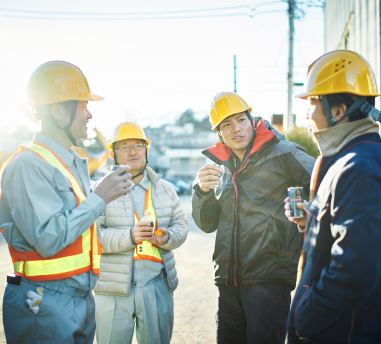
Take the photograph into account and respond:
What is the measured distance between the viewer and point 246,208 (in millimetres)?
2752

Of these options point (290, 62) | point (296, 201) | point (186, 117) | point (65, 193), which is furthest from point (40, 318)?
point (186, 117)

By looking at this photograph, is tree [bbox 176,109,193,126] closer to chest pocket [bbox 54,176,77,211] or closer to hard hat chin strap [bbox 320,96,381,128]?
chest pocket [bbox 54,176,77,211]

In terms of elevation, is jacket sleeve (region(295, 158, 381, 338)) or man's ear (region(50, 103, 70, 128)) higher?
man's ear (region(50, 103, 70, 128))

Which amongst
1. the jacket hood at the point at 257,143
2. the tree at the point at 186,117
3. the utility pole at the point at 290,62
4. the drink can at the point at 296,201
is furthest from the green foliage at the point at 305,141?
the tree at the point at 186,117

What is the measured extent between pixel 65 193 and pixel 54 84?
0.70 m

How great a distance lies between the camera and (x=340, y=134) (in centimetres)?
167

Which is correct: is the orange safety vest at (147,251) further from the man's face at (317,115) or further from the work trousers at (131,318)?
the man's face at (317,115)

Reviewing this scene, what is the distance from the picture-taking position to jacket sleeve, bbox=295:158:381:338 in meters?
1.40

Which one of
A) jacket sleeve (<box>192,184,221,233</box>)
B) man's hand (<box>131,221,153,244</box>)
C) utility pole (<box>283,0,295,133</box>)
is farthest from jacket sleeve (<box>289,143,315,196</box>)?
utility pole (<box>283,0,295,133</box>)

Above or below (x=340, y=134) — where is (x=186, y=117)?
above

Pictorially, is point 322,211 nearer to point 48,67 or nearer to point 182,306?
point 48,67

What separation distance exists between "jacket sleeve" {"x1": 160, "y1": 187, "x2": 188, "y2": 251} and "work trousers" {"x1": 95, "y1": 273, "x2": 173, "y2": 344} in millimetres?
417

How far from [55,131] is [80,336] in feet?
4.35

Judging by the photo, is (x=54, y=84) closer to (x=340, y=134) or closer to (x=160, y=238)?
(x=160, y=238)
